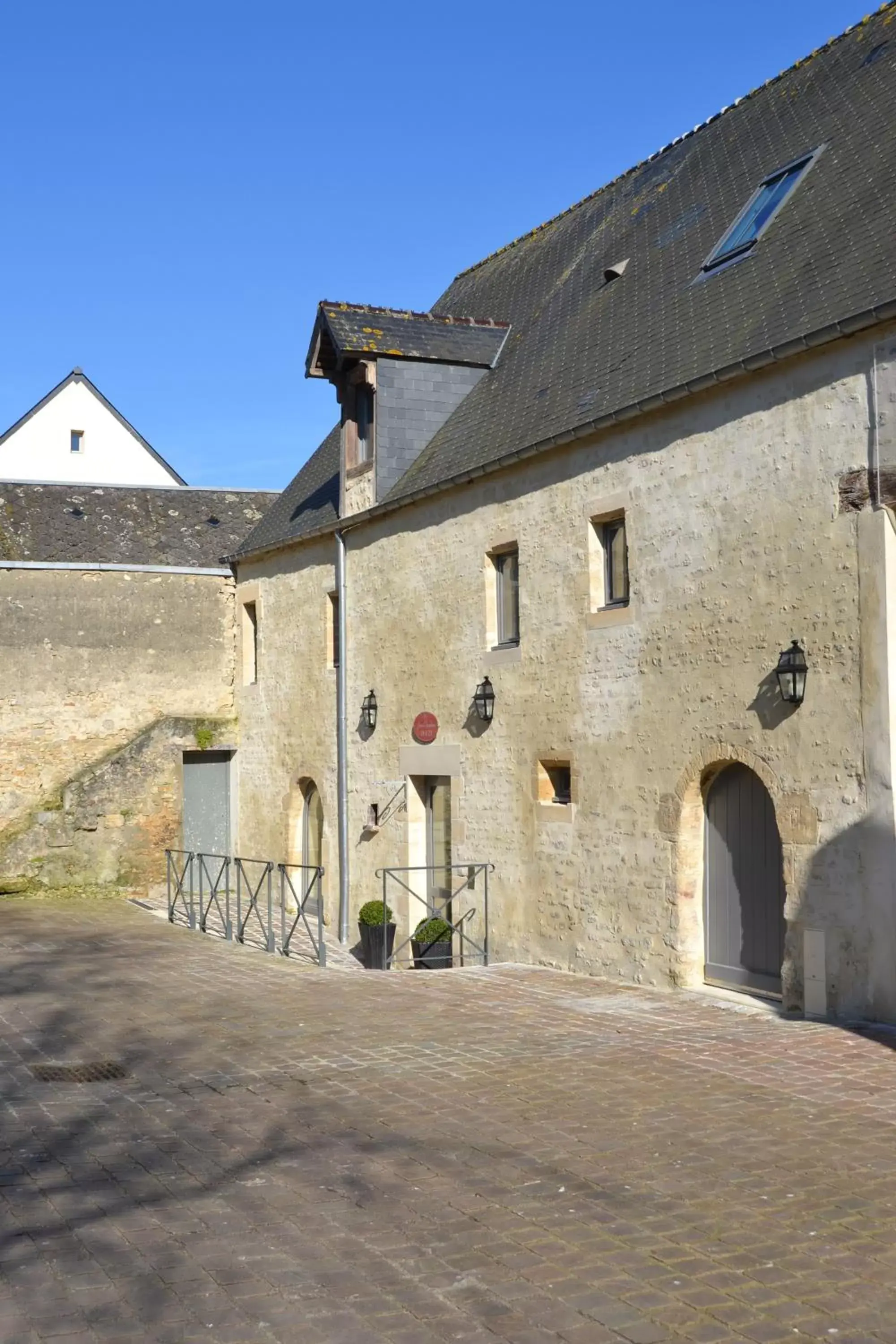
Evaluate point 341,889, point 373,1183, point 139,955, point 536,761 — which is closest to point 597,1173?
point 373,1183

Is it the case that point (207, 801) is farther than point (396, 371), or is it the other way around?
point (207, 801)

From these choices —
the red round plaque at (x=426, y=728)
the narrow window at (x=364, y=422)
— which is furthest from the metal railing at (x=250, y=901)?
the narrow window at (x=364, y=422)

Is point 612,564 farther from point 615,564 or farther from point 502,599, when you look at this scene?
point 502,599

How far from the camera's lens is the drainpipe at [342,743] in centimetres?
1627

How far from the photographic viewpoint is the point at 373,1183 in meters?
5.71

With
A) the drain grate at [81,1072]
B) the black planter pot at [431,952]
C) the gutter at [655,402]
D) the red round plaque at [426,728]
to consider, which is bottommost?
the black planter pot at [431,952]

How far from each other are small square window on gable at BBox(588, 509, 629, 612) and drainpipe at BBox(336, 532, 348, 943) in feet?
16.8

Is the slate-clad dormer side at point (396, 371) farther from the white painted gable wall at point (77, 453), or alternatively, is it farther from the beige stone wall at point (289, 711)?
the white painted gable wall at point (77, 453)

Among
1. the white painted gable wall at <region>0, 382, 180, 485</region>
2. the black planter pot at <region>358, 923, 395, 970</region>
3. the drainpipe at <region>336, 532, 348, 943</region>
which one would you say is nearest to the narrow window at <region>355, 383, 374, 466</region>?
the drainpipe at <region>336, 532, 348, 943</region>

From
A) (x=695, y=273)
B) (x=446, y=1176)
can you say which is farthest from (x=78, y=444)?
(x=446, y=1176)

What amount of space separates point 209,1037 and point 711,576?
4.80 metres

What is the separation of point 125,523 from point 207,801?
4.19 m

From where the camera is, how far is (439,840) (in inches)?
581

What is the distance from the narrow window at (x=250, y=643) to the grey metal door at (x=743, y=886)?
9.94 meters
